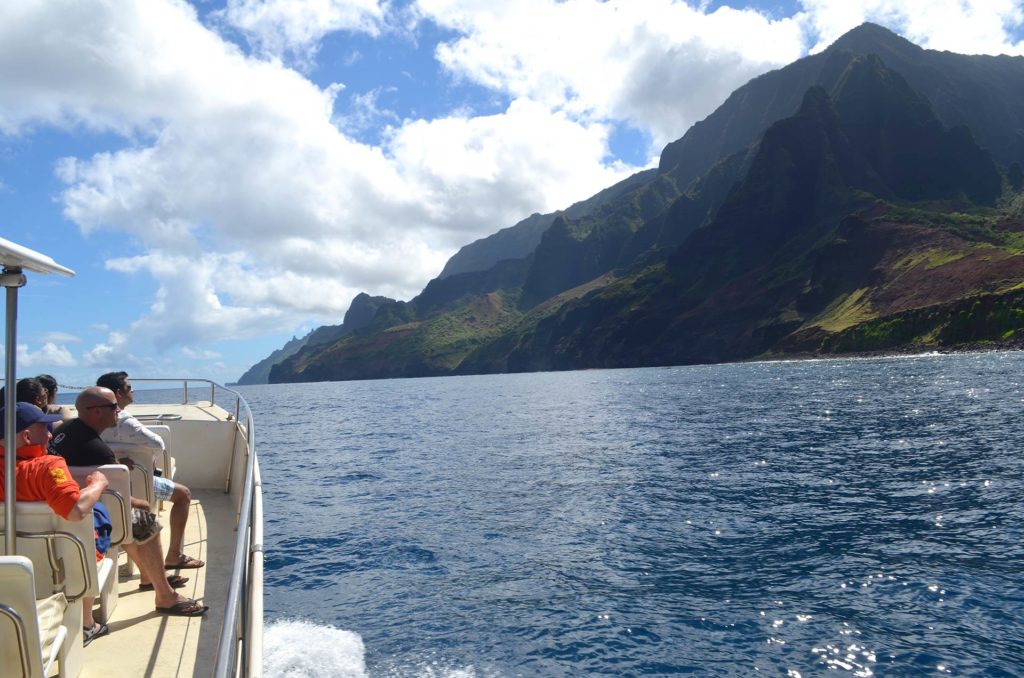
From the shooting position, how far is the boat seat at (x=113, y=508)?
6336 millimetres

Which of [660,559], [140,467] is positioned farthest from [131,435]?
[660,559]

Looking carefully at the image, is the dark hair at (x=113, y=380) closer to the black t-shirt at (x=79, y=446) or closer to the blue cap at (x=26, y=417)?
the black t-shirt at (x=79, y=446)

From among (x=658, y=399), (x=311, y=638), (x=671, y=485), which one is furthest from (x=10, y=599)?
(x=658, y=399)

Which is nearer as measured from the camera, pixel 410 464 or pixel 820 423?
pixel 410 464

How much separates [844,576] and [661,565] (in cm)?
343

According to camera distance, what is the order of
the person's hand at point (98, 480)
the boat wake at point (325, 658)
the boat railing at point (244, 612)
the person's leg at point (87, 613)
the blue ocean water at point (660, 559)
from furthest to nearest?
the blue ocean water at point (660, 559) → the boat wake at point (325, 658) → the person's leg at point (87, 613) → the person's hand at point (98, 480) → the boat railing at point (244, 612)

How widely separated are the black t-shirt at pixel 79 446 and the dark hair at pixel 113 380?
1.71 m

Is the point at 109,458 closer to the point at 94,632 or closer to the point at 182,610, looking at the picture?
the point at 94,632

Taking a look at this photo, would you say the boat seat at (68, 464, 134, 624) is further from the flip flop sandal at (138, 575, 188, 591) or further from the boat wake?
the boat wake

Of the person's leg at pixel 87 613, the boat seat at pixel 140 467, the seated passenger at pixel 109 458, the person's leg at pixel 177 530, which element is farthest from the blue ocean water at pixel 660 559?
the person's leg at pixel 87 613

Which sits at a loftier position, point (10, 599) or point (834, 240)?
point (834, 240)

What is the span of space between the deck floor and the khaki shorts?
876 mm

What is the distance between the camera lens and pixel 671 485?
2181 centimetres

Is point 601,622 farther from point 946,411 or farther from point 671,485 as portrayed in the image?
point 946,411
